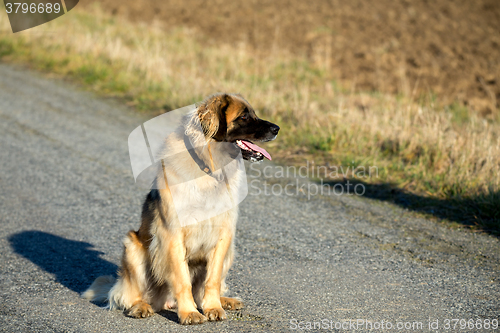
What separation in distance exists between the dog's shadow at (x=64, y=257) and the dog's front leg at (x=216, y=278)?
4.15 feet

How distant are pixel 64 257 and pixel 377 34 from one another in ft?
52.9

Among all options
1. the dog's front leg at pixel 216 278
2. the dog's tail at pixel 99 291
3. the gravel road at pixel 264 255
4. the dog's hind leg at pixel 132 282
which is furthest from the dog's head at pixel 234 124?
the dog's tail at pixel 99 291

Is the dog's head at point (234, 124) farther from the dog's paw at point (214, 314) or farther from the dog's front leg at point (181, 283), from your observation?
the dog's paw at point (214, 314)

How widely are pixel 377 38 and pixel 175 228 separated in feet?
52.6

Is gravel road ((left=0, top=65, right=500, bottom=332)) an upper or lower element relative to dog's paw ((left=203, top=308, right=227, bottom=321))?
lower

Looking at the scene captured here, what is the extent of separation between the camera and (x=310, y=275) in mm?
4465

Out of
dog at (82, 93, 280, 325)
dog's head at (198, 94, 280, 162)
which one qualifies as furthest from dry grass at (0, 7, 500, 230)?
dog at (82, 93, 280, 325)

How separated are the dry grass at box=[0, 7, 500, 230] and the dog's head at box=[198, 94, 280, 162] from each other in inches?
130

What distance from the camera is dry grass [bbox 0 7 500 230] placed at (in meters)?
6.72

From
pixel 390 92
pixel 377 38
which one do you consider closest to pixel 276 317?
pixel 390 92

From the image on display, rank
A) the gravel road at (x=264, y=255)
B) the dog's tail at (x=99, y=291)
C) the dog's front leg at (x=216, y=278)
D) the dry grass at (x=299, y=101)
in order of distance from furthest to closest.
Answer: the dry grass at (x=299, y=101)
the dog's tail at (x=99, y=291)
the gravel road at (x=264, y=255)
the dog's front leg at (x=216, y=278)

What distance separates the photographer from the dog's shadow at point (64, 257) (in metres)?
4.40

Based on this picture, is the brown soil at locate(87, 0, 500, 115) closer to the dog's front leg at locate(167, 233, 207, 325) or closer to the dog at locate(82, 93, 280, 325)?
the dog at locate(82, 93, 280, 325)

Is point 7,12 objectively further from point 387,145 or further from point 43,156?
point 387,145
